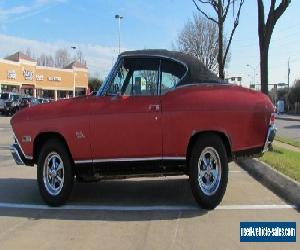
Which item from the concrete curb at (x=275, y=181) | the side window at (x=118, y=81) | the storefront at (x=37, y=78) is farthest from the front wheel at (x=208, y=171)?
the storefront at (x=37, y=78)

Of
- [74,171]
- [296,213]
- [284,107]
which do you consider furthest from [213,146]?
[284,107]

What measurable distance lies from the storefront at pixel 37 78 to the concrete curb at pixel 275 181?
182 feet

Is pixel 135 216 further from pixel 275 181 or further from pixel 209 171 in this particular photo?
pixel 275 181

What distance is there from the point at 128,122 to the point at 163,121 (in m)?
0.49

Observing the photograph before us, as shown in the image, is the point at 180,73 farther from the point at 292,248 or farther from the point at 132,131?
the point at 292,248

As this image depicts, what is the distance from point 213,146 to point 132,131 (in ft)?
3.76

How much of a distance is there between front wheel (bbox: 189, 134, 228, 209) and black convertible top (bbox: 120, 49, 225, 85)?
2.96ft

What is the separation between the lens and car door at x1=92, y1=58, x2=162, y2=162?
26.4 ft

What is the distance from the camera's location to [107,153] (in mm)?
8258

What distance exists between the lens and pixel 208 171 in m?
8.07

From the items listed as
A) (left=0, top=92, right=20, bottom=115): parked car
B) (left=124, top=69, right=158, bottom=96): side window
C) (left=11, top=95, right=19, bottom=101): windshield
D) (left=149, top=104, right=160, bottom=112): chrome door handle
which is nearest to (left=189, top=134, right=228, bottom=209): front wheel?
(left=149, top=104, right=160, bottom=112): chrome door handle

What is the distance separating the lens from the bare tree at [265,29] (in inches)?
607

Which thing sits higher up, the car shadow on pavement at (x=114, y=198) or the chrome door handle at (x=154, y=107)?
the chrome door handle at (x=154, y=107)

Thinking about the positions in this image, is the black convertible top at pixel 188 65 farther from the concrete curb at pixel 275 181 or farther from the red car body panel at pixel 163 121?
the concrete curb at pixel 275 181
